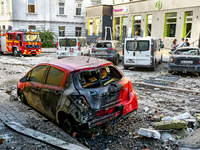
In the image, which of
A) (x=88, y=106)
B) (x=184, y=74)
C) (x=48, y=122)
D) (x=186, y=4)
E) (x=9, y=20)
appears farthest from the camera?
(x=9, y=20)

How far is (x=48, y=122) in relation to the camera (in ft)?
17.7

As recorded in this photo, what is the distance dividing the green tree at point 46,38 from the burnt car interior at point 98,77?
28971mm

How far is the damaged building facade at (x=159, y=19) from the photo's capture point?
20.4 m

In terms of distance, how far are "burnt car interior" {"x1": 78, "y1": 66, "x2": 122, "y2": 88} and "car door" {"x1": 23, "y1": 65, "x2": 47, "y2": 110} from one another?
1.14 meters

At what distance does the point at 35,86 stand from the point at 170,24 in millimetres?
19864

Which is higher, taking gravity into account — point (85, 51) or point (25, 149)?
point (85, 51)

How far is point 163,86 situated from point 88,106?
16.6ft

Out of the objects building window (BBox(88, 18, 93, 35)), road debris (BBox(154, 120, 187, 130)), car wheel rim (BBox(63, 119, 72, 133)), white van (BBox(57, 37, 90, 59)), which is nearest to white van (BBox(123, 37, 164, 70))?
white van (BBox(57, 37, 90, 59))

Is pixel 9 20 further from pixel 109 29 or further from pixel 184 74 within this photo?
pixel 184 74

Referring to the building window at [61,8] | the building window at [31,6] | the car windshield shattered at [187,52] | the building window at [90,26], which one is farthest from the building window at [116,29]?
the car windshield shattered at [187,52]

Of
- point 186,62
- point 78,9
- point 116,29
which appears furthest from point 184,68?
point 78,9

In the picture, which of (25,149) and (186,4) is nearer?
(25,149)

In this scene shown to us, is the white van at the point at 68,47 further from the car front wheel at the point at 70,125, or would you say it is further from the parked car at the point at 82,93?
the car front wheel at the point at 70,125

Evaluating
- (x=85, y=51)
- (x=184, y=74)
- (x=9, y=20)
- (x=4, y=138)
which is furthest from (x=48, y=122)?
(x=9, y=20)
